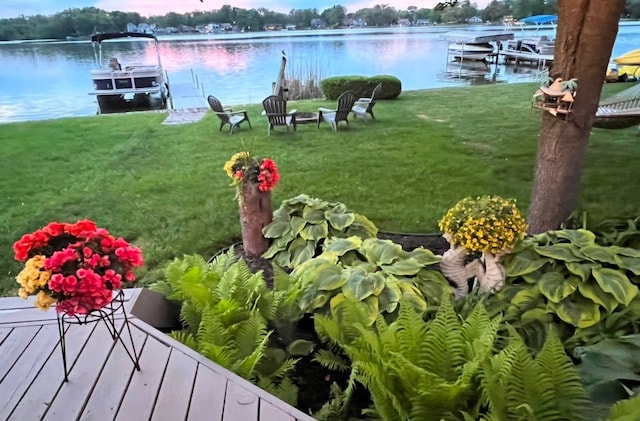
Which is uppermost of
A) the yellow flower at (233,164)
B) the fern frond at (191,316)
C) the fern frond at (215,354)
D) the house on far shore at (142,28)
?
the house on far shore at (142,28)

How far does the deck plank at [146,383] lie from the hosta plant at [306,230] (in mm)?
1501

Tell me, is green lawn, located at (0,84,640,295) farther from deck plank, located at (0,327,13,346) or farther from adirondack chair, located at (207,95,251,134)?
deck plank, located at (0,327,13,346)

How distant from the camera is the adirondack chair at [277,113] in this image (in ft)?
22.7

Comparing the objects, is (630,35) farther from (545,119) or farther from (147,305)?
(147,305)

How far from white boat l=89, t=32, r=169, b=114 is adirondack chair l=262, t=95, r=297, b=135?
5579 millimetres

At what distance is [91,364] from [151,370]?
0.77 feet

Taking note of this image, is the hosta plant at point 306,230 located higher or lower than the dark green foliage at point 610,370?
lower

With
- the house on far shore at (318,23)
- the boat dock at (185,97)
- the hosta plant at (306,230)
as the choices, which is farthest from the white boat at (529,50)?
the hosta plant at (306,230)

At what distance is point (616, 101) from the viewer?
4.80 m

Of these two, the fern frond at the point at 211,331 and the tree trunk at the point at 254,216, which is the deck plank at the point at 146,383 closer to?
the fern frond at the point at 211,331

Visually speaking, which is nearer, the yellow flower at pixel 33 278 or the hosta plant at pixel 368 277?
the yellow flower at pixel 33 278

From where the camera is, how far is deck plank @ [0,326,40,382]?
166 cm

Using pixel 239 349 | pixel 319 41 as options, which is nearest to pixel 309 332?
pixel 239 349

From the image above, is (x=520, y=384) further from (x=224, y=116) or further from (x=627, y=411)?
(x=224, y=116)
